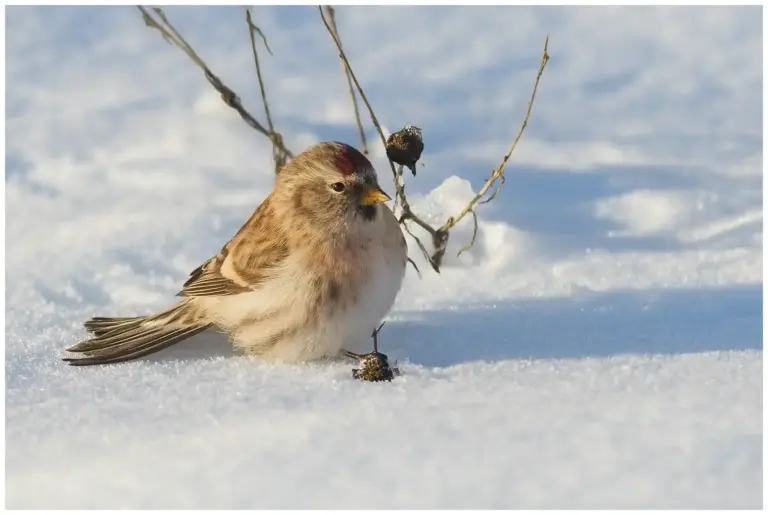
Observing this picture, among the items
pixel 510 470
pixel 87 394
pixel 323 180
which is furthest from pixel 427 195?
pixel 510 470

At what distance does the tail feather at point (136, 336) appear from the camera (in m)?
3.59

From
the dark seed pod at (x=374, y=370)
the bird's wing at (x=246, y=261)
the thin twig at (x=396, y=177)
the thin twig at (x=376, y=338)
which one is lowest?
the dark seed pod at (x=374, y=370)

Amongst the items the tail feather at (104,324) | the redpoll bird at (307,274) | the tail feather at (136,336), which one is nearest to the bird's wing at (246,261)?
the redpoll bird at (307,274)

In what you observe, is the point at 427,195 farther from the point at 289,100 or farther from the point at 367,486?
the point at 367,486

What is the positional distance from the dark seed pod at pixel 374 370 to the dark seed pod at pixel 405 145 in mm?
836

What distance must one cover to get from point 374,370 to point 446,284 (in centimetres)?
134

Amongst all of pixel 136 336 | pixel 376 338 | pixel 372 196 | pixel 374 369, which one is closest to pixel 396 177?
pixel 372 196

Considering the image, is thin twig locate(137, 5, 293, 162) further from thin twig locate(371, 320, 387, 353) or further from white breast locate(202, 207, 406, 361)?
thin twig locate(371, 320, 387, 353)

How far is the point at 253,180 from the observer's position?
Result: 5969mm

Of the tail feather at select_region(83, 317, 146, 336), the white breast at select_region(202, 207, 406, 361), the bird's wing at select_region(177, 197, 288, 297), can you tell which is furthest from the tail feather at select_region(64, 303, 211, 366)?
the white breast at select_region(202, 207, 406, 361)

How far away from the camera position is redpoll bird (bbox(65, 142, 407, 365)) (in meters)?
3.40

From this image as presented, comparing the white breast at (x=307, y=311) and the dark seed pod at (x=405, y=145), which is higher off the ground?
the dark seed pod at (x=405, y=145)

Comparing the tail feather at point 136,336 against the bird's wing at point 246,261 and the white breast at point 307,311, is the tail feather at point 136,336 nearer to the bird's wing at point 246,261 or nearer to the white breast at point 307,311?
the bird's wing at point 246,261

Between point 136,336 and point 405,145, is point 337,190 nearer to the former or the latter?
point 405,145
